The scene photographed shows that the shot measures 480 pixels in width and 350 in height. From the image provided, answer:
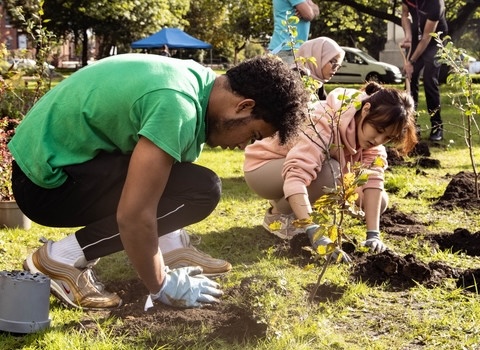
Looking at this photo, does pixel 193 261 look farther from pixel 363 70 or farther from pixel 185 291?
pixel 363 70

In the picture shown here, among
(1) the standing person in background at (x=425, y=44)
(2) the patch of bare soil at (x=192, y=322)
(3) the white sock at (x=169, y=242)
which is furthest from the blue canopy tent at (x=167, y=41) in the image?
(2) the patch of bare soil at (x=192, y=322)

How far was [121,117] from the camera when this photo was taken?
2.65 metres

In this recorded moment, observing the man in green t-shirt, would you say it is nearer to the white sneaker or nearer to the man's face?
the man's face

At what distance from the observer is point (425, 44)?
827 cm

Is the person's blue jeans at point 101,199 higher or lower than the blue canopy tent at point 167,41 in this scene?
higher

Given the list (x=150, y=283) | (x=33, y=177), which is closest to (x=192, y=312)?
(x=150, y=283)

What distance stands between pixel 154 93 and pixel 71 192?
68 centimetres

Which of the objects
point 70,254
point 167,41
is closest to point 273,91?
point 70,254

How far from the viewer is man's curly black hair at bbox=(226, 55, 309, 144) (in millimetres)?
2531

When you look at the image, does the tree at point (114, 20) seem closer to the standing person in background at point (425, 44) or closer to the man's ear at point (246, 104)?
the standing person in background at point (425, 44)

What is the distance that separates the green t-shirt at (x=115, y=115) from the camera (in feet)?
8.00

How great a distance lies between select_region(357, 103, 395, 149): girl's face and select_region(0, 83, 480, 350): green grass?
26.2 inches

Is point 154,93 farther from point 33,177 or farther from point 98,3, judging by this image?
point 98,3

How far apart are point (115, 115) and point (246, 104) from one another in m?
0.50
